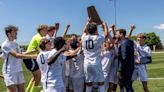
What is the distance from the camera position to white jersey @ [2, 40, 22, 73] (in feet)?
30.4

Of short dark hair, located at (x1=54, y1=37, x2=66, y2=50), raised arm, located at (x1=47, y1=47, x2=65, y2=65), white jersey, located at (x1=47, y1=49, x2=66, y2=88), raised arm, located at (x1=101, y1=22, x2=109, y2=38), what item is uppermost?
raised arm, located at (x1=101, y1=22, x2=109, y2=38)

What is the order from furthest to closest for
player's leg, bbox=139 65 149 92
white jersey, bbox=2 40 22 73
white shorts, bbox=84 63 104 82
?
player's leg, bbox=139 65 149 92, white shorts, bbox=84 63 104 82, white jersey, bbox=2 40 22 73

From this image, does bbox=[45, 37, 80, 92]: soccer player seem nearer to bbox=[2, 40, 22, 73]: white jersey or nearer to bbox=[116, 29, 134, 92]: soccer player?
bbox=[2, 40, 22, 73]: white jersey

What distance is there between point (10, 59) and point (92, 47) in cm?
201

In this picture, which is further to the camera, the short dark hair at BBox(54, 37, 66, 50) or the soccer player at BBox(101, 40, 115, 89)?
the soccer player at BBox(101, 40, 115, 89)

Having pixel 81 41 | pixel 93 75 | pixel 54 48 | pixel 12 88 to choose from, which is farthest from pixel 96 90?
pixel 54 48

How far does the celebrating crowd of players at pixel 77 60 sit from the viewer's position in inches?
296

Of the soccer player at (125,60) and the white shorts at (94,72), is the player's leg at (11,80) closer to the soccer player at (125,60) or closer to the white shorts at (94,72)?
the white shorts at (94,72)

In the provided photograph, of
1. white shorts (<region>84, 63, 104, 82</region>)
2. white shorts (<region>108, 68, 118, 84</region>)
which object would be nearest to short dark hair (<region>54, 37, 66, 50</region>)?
white shorts (<region>84, 63, 104, 82</region>)

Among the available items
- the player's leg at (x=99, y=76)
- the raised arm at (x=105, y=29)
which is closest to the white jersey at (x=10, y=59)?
the player's leg at (x=99, y=76)

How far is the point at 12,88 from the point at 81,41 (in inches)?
A: 84.7

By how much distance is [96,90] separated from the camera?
10148 mm

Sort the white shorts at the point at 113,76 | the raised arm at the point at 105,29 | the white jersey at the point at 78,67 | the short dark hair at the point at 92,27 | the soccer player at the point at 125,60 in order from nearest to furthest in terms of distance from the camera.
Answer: the short dark hair at the point at 92,27
the raised arm at the point at 105,29
the white jersey at the point at 78,67
the soccer player at the point at 125,60
the white shorts at the point at 113,76

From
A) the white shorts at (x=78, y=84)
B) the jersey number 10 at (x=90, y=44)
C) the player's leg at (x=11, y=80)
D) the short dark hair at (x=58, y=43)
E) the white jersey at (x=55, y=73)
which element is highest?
the short dark hair at (x=58, y=43)
